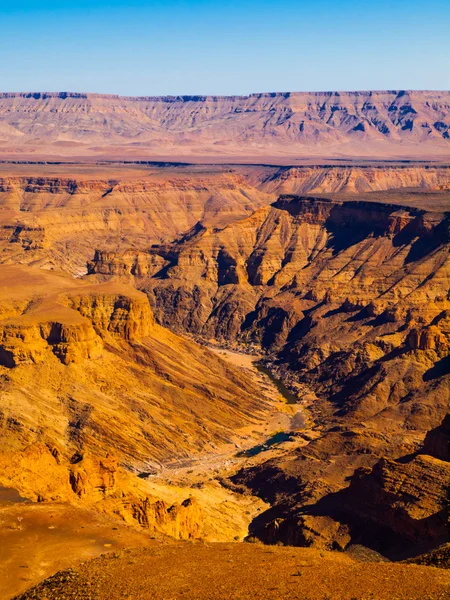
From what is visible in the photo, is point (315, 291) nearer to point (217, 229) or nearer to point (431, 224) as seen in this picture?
point (431, 224)

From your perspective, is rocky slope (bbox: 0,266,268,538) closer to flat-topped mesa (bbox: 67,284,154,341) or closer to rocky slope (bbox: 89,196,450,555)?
flat-topped mesa (bbox: 67,284,154,341)

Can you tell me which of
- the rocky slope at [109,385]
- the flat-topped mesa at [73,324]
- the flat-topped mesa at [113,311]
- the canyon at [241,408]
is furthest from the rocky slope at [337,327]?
the flat-topped mesa at [73,324]

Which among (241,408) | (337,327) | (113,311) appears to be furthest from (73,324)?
(337,327)

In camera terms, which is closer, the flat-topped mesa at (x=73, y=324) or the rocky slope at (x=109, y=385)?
the rocky slope at (x=109, y=385)

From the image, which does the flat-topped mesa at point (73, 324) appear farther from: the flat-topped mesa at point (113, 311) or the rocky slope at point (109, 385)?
the rocky slope at point (109, 385)

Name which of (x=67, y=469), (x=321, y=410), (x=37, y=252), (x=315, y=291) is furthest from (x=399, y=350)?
(x=37, y=252)

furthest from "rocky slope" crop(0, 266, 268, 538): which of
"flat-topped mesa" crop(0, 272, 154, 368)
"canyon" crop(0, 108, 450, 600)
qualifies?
"canyon" crop(0, 108, 450, 600)
